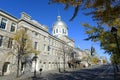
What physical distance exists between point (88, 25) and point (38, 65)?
21767mm

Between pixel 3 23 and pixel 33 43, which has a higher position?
pixel 3 23

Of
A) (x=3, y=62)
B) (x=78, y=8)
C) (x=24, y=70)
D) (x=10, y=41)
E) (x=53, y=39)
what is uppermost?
(x=53, y=39)

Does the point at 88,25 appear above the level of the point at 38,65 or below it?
above

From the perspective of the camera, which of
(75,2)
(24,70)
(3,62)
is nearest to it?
(75,2)

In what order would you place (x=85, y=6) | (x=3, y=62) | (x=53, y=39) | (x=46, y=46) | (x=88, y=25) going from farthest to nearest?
(x=53, y=39) < (x=46, y=46) < (x=3, y=62) < (x=88, y=25) < (x=85, y=6)

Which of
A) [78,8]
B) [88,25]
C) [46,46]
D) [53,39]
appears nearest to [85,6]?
[78,8]

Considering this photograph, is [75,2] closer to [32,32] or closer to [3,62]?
[3,62]

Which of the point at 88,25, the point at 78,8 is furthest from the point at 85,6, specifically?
the point at 88,25

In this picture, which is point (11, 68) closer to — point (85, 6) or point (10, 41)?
point (10, 41)

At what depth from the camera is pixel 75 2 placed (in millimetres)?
4488

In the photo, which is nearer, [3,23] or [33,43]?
[3,23]

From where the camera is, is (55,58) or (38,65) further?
(55,58)

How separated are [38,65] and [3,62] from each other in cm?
1097

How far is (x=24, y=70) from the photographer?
2762 cm
